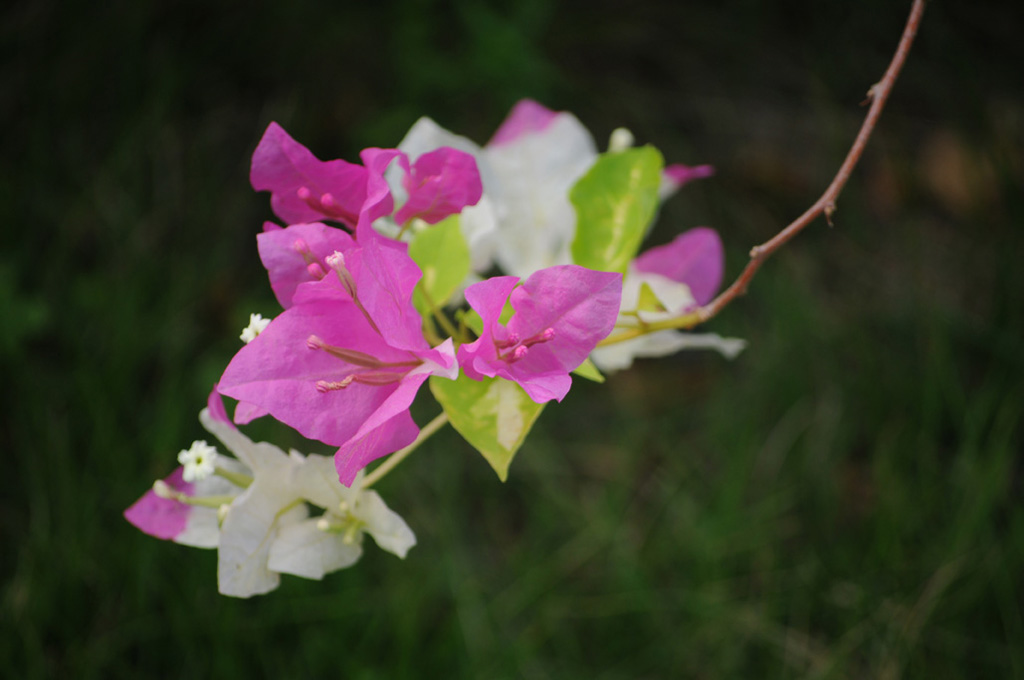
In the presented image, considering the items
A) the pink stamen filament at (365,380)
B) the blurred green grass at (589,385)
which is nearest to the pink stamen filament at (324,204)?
the pink stamen filament at (365,380)

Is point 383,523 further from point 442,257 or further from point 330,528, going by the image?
point 442,257

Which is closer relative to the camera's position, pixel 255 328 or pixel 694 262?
pixel 255 328

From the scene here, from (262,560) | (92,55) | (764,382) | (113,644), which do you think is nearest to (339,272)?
(262,560)

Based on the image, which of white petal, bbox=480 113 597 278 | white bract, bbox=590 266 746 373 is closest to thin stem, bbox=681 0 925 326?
white bract, bbox=590 266 746 373

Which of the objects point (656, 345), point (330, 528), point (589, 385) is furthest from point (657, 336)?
point (589, 385)

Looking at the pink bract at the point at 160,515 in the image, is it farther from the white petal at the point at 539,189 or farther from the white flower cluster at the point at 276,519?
the white petal at the point at 539,189

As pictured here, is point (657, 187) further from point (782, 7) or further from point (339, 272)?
point (782, 7)
